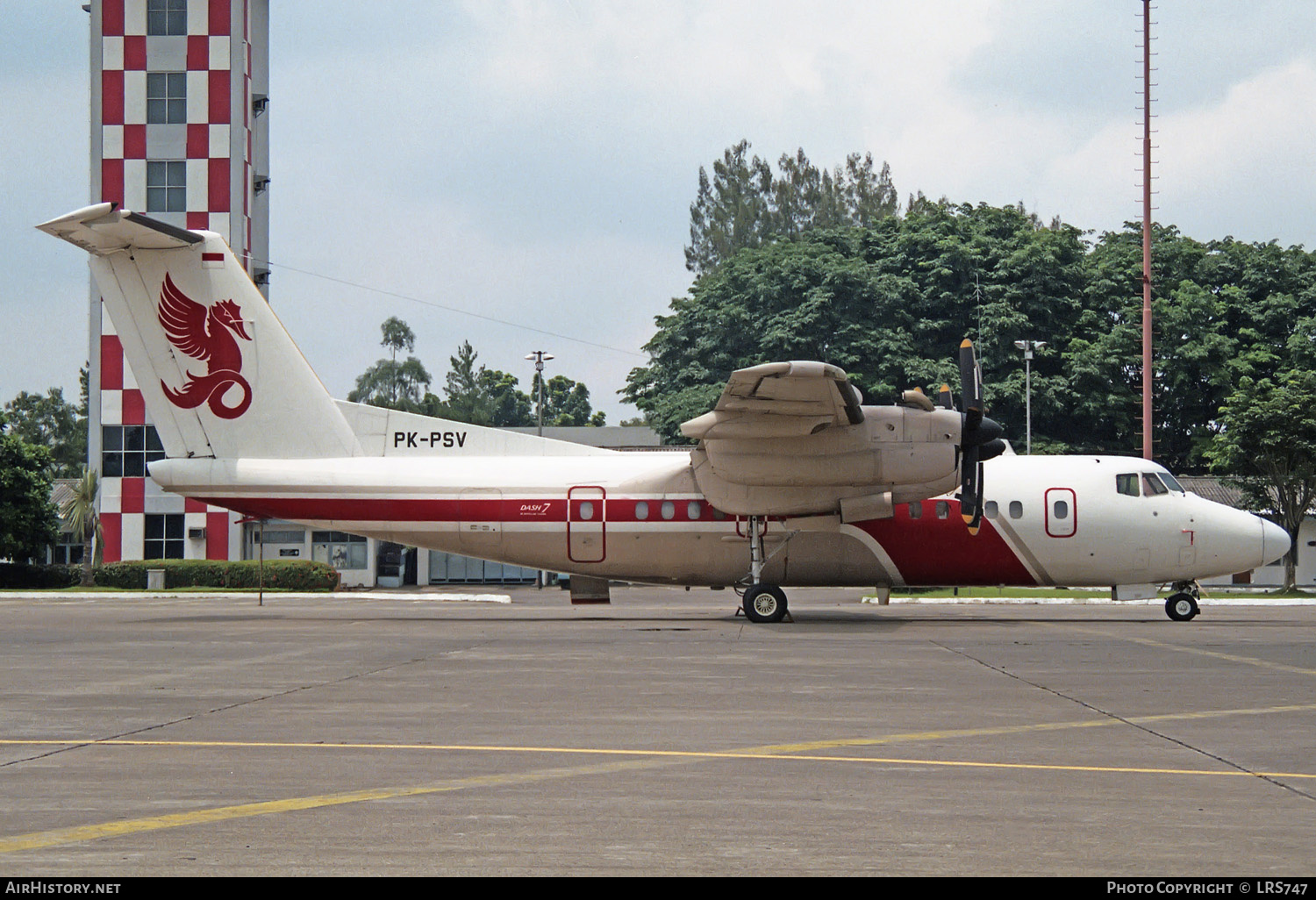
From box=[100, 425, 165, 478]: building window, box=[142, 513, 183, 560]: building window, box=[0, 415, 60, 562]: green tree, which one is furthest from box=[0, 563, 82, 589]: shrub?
box=[100, 425, 165, 478]: building window

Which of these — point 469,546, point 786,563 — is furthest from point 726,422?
point 469,546

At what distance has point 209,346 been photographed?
76.7ft

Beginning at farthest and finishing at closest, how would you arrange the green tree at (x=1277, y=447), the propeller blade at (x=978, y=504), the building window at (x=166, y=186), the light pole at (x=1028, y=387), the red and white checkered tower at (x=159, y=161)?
the building window at (x=166, y=186) → the red and white checkered tower at (x=159, y=161) → the light pole at (x=1028, y=387) → the green tree at (x=1277, y=447) → the propeller blade at (x=978, y=504)

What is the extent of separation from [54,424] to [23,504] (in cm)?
6164

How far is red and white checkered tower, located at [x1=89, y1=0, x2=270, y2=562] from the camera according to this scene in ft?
163

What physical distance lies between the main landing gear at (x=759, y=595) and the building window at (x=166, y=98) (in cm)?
3749

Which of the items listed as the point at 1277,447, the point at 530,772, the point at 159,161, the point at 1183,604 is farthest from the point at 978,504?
the point at 159,161

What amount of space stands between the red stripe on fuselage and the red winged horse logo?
12.2 metres

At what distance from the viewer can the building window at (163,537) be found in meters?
50.5

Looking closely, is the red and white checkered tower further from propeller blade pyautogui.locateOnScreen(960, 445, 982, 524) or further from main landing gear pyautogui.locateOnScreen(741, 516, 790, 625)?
propeller blade pyautogui.locateOnScreen(960, 445, 982, 524)

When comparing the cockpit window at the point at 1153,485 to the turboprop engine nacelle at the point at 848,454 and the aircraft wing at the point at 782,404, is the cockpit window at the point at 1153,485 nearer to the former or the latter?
the turboprop engine nacelle at the point at 848,454

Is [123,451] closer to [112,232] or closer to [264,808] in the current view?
[112,232]

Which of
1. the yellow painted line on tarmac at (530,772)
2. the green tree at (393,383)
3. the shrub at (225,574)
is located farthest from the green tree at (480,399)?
the yellow painted line on tarmac at (530,772)
